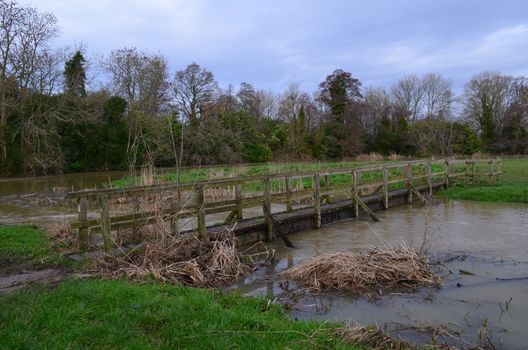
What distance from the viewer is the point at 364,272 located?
7340 millimetres

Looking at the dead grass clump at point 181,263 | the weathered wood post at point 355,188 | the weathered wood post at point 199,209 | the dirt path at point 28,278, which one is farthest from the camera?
the weathered wood post at point 355,188

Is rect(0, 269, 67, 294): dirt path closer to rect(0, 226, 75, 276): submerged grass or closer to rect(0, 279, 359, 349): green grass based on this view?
rect(0, 226, 75, 276): submerged grass

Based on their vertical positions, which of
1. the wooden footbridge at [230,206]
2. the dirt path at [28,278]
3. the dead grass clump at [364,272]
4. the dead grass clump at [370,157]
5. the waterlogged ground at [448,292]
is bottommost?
the waterlogged ground at [448,292]

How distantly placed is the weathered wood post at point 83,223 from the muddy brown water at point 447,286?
2.91m

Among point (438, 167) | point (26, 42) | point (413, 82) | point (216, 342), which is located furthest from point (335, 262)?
point (413, 82)

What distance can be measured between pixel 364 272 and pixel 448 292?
125cm

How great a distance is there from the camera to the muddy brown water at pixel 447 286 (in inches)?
220

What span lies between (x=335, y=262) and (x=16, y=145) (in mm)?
35442

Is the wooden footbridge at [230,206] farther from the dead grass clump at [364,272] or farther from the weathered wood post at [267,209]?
the dead grass clump at [364,272]

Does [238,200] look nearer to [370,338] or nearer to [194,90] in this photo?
[370,338]

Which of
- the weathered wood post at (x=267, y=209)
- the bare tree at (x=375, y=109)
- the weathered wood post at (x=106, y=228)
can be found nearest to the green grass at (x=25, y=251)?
the weathered wood post at (x=106, y=228)

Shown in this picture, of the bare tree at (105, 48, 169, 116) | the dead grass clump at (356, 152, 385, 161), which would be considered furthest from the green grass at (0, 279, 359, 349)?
the dead grass clump at (356, 152, 385, 161)

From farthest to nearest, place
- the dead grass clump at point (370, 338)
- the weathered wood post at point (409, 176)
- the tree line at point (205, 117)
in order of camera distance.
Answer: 1. the tree line at point (205, 117)
2. the weathered wood post at point (409, 176)
3. the dead grass clump at point (370, 338)

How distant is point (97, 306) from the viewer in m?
5.22
